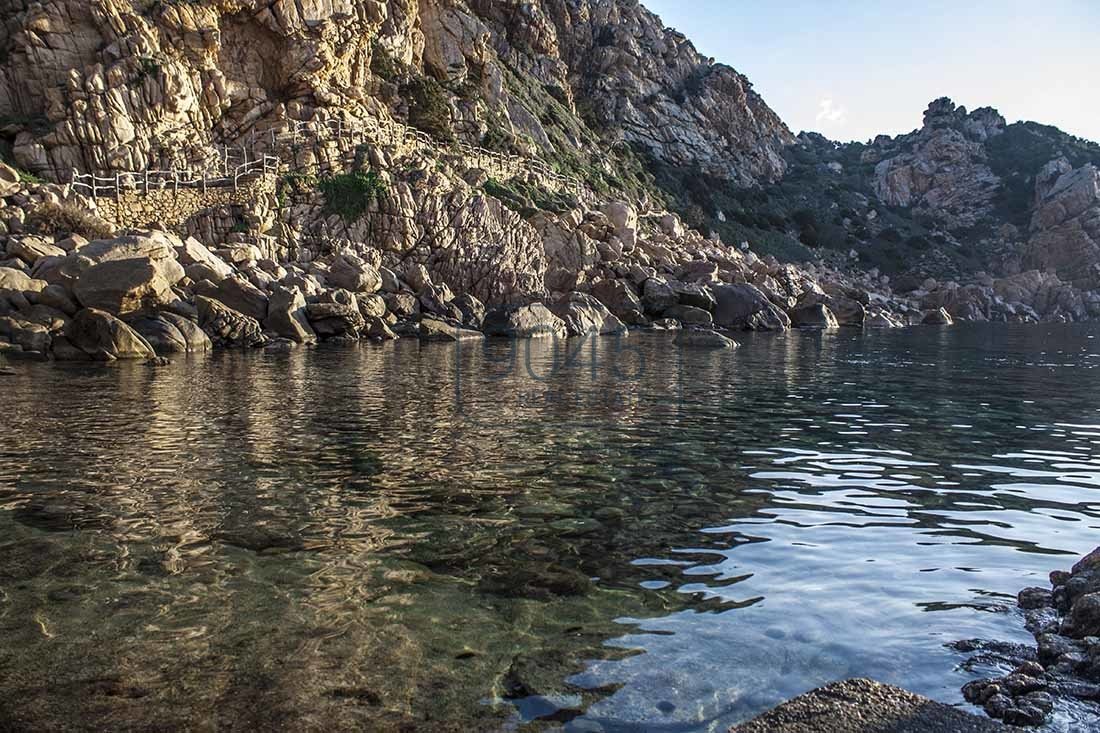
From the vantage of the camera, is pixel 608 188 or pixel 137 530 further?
pixel 608 188

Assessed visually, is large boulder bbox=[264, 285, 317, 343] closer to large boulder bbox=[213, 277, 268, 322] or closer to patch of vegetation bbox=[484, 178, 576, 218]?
large boulder bbox=[213, 277, 268, 322]

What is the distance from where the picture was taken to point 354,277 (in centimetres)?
3906

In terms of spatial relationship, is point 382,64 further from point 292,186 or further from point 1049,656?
point 1049,656

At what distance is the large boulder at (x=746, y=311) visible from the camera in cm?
5056

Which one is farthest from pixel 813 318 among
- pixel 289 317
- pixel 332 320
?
pixel 289 317

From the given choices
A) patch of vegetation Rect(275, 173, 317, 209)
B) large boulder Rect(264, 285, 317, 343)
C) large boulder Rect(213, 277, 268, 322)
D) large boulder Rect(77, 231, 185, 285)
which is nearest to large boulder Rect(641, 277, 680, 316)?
patch of vegetation Rect(275, 173, 317, 209)

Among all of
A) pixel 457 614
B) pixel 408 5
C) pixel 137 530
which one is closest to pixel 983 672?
pixel 457 614

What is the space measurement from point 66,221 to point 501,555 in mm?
37692

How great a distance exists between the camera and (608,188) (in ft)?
278

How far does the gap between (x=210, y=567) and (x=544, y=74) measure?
9925 cm

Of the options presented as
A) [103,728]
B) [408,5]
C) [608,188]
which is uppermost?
[408,5]

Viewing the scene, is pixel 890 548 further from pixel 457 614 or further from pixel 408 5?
pixel 408 5

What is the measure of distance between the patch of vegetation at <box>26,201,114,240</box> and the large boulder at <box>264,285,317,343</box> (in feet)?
30.6

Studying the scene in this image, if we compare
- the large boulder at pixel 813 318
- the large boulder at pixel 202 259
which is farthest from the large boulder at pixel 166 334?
the large boulder at pixel 813 318
